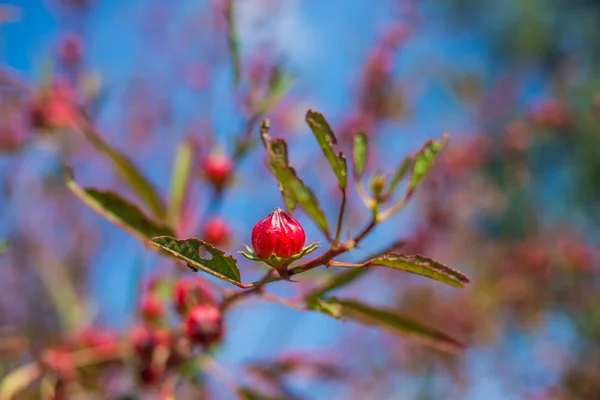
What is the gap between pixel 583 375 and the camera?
2.99 meters

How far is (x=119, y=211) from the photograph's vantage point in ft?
2.23

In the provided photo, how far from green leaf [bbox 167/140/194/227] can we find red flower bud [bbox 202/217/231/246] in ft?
0.19

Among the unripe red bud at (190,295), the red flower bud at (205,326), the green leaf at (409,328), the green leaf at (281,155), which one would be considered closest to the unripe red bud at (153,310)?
the unripe red bud at (190,295)

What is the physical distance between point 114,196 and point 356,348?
10.1ft

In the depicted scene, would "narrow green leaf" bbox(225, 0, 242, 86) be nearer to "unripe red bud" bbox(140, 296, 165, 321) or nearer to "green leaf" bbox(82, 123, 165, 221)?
"green leaf" bbox(82, 123, 165, 221)

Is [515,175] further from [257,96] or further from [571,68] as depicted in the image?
[571,68]

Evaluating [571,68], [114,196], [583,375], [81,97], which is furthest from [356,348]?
[571,68]

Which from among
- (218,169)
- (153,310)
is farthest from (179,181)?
(153,310)

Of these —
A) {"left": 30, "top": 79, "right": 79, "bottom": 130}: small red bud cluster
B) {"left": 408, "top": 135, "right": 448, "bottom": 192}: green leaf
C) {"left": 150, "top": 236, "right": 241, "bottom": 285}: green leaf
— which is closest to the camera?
{"left": 150, "top": 236, "right": 241, "bottom": 285}: green leaf

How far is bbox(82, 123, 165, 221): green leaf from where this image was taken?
0.83 m

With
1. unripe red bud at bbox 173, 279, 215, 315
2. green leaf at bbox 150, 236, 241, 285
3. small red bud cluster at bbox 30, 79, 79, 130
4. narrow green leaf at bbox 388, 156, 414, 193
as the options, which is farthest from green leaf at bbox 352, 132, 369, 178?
small red bud cluster at bbox 30, 79, 79, 130

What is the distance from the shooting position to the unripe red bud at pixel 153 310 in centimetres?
92

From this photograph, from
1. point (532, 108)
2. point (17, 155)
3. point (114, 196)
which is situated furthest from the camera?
point (532, 108)

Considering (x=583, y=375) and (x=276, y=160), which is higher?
(x=583, y=375)
